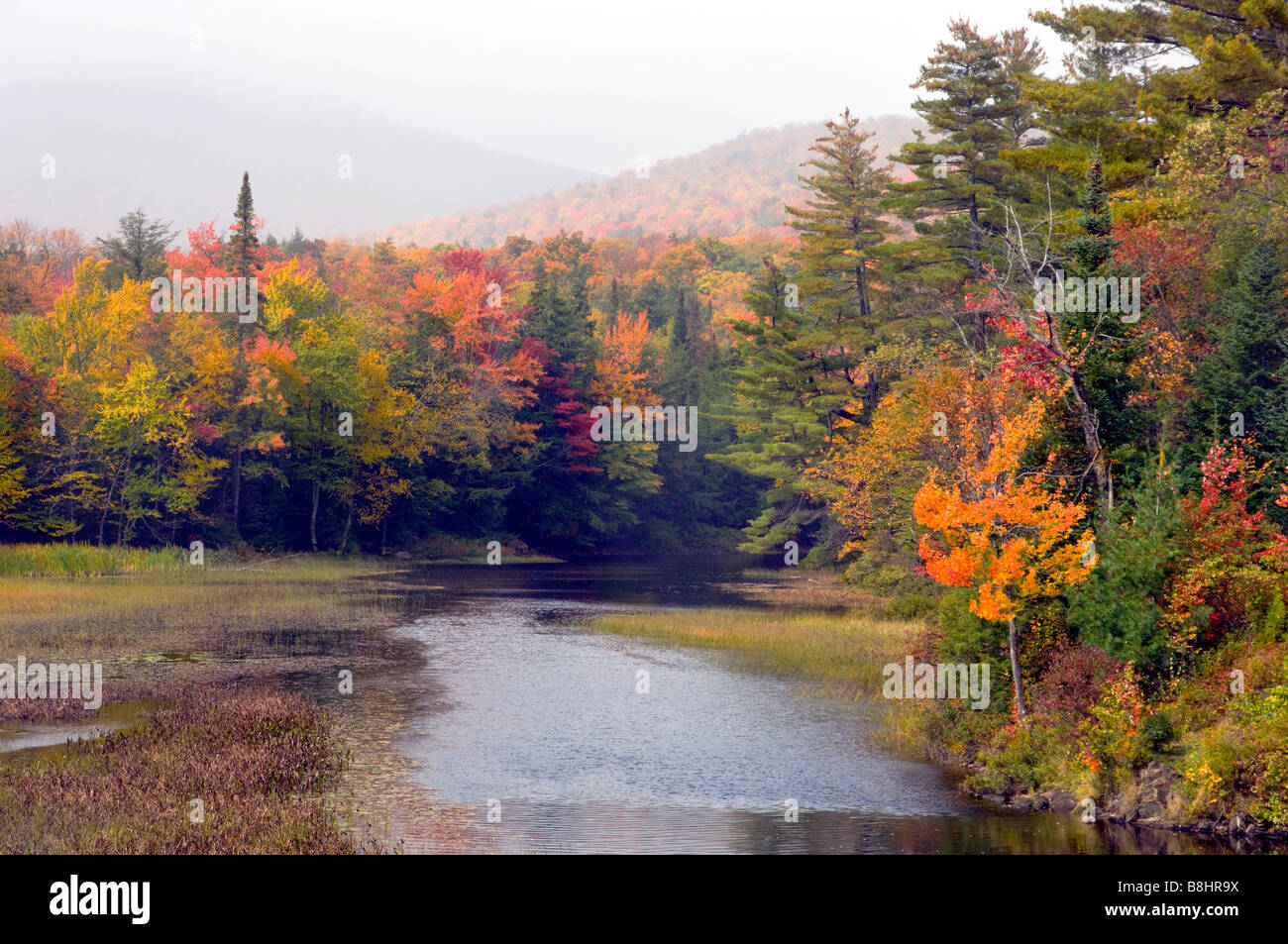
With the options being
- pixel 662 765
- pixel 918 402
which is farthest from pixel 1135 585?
pixel 918 402

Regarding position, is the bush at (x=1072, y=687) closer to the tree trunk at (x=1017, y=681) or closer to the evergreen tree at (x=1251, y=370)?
the tree trunk at (x=1017, y=681)

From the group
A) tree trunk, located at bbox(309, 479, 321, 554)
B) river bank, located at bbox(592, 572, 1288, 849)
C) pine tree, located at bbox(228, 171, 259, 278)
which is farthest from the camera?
pine tree, located at bbox(228, 171, 259, 278)

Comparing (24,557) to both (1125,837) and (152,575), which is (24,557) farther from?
(1125,837)

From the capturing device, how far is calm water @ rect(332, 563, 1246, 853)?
1597 centimetres

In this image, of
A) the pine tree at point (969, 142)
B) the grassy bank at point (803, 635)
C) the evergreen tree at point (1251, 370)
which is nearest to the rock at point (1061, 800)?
the grassy bank at point (803, 635)

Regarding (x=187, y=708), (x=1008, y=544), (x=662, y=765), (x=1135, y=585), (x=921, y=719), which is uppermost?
(x=1008, y=544)

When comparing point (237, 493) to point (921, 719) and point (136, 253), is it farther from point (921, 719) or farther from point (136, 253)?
point (921, 719)

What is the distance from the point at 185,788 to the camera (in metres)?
16.8

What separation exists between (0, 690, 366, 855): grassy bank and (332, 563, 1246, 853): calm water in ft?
5.14

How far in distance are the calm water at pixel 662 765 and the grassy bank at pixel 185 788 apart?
157 centimetres

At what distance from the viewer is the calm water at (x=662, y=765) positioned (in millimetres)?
15969

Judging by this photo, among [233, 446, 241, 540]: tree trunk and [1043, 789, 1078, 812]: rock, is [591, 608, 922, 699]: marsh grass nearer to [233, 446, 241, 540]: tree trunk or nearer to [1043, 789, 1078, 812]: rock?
[1043, 789, 1078, 812]: rock

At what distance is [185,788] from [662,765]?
796 cm

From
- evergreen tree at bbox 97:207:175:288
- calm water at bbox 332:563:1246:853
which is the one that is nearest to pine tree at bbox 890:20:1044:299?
calm water at bbox 332:563:1246:853
